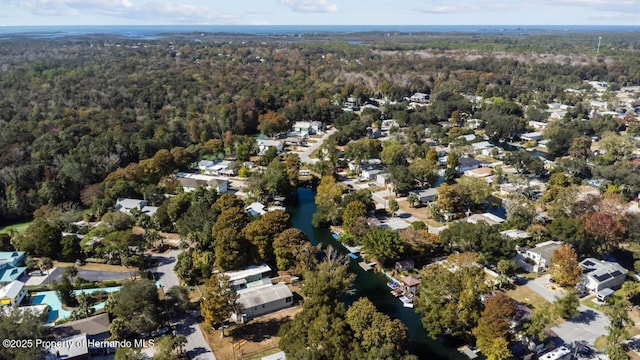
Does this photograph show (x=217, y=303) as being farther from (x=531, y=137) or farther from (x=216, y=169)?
(x=531, y=137)

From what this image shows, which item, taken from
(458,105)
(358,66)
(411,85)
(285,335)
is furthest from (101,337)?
(358,66)

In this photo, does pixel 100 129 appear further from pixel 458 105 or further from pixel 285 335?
pixel 458 105

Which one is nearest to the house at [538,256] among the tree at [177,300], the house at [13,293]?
the tree at [177,300]

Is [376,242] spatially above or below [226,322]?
above

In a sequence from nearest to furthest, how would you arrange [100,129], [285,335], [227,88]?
[285,335], [100,129], [227,88]

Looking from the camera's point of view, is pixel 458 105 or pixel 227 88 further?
pixel 227 88

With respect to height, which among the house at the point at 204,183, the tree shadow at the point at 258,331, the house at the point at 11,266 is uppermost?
the house at the point at 204,183

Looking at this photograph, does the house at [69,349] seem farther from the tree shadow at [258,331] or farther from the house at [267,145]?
the house at [267,145]
